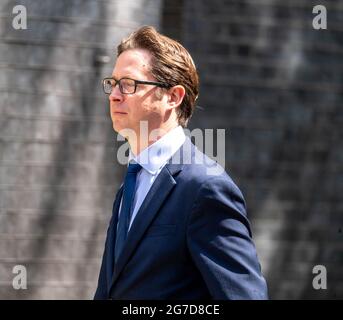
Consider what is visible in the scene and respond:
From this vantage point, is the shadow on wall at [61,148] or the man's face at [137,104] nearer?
the man's face at [137,104]

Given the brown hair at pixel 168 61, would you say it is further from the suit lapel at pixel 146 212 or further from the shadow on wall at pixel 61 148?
the shadow on wall at pixel 61 148

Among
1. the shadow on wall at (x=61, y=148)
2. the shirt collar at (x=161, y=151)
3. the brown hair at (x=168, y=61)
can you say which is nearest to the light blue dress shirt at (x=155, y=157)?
the shirt collar at (x=161, y=151)

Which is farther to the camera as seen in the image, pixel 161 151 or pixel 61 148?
pixel 61 148

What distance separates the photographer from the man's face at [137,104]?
9.66ft

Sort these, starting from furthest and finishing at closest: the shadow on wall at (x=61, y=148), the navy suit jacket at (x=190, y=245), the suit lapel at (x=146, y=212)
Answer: the shadow on wall at (x=61, y=148), the suit lapel at (x=146, y=212), the navy suit jacket at (x=190, y=245)

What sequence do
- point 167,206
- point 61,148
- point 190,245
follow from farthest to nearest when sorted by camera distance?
point 61,148 → point 167,206 → point 190,245

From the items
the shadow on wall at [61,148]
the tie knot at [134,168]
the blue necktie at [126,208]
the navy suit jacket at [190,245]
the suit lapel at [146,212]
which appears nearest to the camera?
the navy suit jacket at [190,245]

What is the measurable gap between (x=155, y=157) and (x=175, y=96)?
0.25 metres

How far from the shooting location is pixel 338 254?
Result: 6945 millimetres

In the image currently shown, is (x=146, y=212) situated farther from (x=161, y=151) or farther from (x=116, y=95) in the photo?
(x=116, y=95)

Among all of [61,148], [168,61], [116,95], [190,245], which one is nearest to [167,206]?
[190,245]

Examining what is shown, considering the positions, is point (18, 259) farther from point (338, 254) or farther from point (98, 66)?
point (338, 254)

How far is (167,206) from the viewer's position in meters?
2.81
